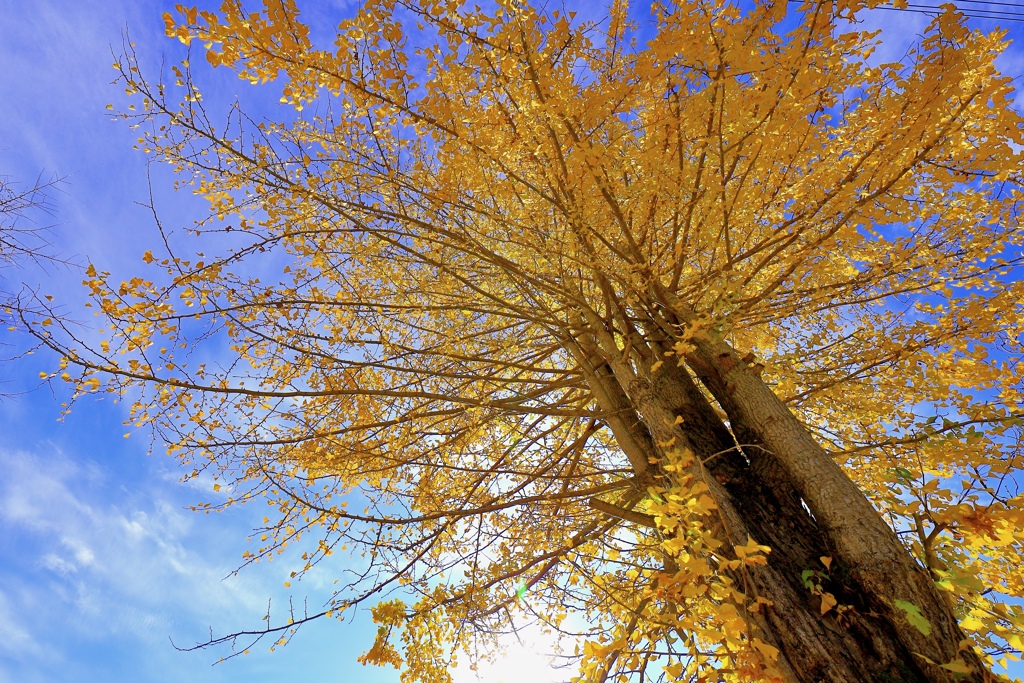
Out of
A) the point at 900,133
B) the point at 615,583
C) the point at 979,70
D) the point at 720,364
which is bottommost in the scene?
the point at 615,583

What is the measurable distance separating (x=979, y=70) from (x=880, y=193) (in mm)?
1054

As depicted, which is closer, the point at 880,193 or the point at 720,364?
the point at 880,193

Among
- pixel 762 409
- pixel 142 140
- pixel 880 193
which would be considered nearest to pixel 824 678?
pixel 762 409

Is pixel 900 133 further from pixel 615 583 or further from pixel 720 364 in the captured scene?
pixel 615 583

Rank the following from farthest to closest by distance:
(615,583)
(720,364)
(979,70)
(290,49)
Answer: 1. (615,583)
2. (720,364)
3. (979,70)
4. (290,49)

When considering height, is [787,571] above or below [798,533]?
below

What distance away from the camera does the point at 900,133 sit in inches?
111

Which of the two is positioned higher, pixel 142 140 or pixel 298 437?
pixel 142 140

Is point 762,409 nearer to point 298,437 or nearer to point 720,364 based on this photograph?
point 720,364

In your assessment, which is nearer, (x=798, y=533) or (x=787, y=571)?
(x=787, y=571)

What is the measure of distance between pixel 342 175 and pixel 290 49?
0.88m

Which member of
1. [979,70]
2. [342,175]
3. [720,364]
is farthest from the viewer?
[342,175]

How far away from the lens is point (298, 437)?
333cm

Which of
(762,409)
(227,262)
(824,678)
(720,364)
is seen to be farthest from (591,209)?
(824,678)
